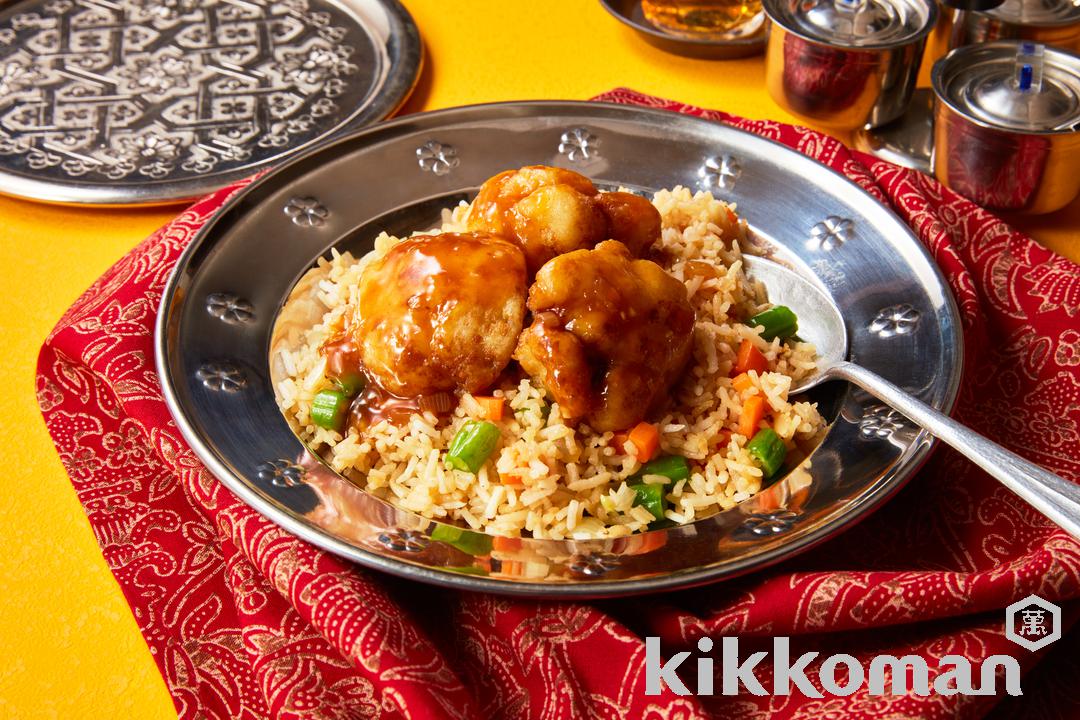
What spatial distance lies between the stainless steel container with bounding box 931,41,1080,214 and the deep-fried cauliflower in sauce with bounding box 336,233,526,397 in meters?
2.04

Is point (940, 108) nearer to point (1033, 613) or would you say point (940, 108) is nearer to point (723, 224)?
point (723, 224)

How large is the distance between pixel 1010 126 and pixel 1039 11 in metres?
1.19

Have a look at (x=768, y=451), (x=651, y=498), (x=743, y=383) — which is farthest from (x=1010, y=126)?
(x=651, y=498)

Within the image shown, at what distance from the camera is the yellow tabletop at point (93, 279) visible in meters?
2.85

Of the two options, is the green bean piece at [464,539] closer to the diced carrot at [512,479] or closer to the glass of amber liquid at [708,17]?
the diced carrot at [512,479]

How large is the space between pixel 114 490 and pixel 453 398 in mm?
1114

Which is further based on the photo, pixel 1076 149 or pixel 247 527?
pixel 1076 149

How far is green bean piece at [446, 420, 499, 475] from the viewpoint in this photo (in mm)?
2961

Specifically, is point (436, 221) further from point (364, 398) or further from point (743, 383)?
point (743, 383)

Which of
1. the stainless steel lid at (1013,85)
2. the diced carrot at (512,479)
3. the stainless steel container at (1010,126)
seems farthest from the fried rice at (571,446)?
the stainless steel lid at (1013,85)

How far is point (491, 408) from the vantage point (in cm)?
306

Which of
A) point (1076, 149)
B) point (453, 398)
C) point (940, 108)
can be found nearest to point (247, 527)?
point (453, 398)

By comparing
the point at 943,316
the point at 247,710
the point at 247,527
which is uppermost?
the point at 943,316

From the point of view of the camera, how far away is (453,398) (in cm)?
314
